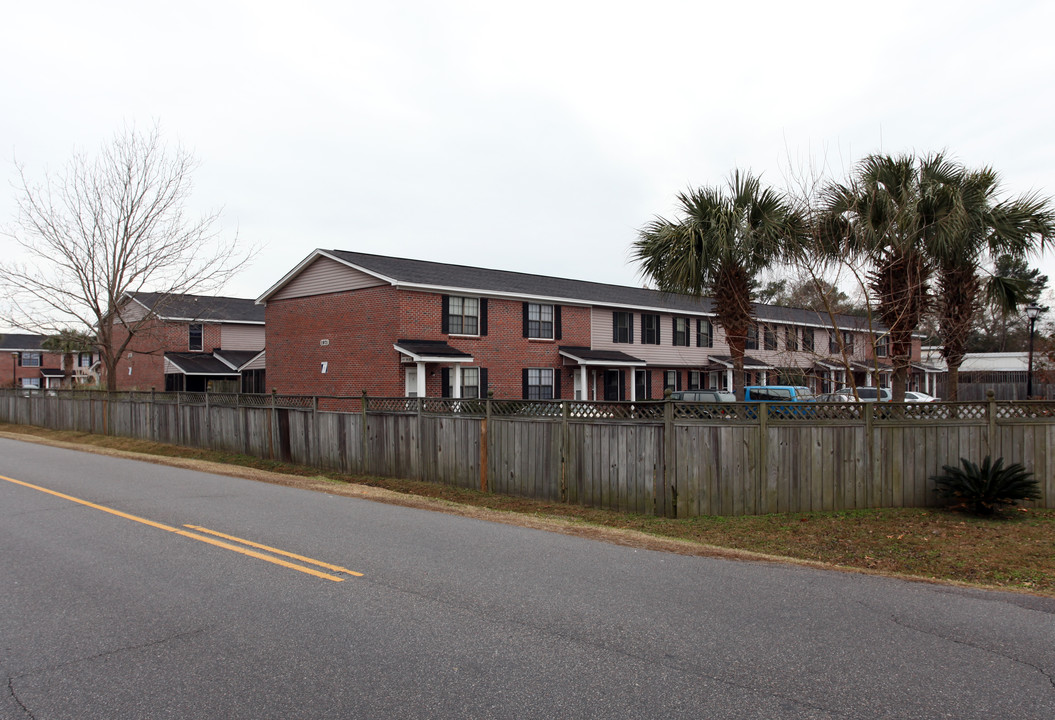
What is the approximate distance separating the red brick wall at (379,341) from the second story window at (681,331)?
255 inches

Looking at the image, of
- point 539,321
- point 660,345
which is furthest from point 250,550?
point 660,345

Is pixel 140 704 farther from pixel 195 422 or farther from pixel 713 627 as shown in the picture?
pixel 195 422

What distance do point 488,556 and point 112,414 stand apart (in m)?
22.0

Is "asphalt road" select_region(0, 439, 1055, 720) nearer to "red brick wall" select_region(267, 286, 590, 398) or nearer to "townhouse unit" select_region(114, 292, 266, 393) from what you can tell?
"red brick wall" select_region(267, 286, 590, 398)

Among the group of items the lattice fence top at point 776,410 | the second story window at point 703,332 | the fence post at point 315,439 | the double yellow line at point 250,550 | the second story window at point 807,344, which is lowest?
the double yellow line at point 250,550

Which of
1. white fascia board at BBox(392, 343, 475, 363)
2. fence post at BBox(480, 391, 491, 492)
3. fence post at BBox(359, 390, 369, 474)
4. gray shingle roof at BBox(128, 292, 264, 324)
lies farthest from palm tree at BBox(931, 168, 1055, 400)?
gray shingle roof at BBox(128, 292, 264, 324)

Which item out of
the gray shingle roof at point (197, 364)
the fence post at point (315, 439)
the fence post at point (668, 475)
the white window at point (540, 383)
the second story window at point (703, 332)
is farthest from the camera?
the gray shingle roof at point (197, 364)

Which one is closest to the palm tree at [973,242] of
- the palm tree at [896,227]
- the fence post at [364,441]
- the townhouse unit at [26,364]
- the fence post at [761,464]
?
the palm tree at [896,227]

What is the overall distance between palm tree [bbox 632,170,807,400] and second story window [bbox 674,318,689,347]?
57.5ft

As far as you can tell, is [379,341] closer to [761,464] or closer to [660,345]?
[660,345]

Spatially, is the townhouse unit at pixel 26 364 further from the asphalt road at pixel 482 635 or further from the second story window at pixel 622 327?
the asphalt road at pixel 482 635

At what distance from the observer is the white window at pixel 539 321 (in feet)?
96.5

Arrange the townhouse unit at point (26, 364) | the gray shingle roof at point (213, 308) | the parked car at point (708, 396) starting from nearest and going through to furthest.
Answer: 1. the parked car at point (708, 396)
2. the gray shingle roof at point (213, 308)
3. the townhouse unit at point (26, 364)

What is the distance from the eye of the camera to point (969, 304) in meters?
14.8
